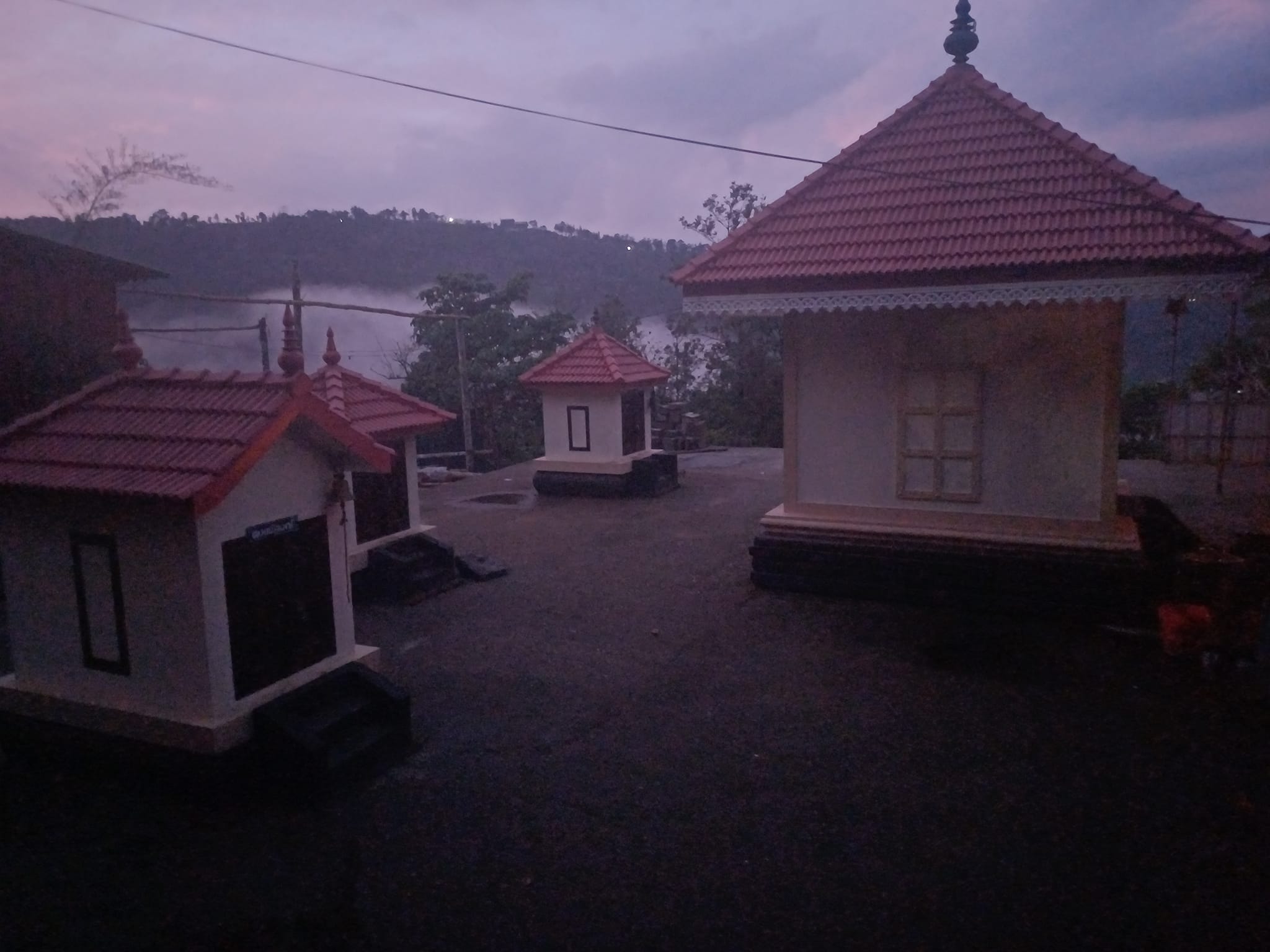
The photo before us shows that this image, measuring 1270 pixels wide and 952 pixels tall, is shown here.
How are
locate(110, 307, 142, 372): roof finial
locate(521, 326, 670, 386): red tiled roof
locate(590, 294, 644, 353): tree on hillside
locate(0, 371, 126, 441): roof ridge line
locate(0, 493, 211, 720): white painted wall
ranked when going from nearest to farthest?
locate(0, 493, 211, 720): white painted wall → locate(0, 371, 126, 441): roof ridge line → locate(110, 307, 142, 372): roof finial → locate(521, 326, 670, 386): red tiled roof → locate(590, 294, 644, 353): tree on hillside

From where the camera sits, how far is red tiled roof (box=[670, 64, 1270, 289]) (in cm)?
803

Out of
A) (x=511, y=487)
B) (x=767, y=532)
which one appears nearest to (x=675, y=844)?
(x=767, y=532)

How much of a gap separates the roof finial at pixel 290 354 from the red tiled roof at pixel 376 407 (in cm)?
306

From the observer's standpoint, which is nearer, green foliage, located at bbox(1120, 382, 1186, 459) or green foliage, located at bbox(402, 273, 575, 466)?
green foliage, located at bbox(1120, 382, 1186, 459)

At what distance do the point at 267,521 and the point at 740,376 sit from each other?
23.3 metres

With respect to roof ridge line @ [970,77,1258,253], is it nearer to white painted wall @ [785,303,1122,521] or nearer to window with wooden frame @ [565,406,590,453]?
white painted wall @ [785,303,1122,521]

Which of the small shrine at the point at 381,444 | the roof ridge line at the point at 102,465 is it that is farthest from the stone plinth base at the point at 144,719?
the small shrine at the point at 381,444

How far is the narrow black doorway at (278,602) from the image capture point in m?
5.42

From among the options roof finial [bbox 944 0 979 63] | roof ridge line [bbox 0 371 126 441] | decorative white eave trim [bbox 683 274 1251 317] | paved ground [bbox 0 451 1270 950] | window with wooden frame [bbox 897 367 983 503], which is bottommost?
paved ground [bbox 0 451 1270 950]

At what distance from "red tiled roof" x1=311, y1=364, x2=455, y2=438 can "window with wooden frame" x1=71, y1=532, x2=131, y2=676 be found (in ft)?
11.5

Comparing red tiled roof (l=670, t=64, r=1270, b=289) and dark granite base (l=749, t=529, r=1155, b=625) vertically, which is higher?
red tiled roof (l=670, t=64, r=1270, b=289)

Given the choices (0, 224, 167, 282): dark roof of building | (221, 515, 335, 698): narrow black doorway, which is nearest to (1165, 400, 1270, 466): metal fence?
(221, 515, 335, 698): narrow black doorway

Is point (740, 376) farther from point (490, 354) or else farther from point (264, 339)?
point (264, 339)

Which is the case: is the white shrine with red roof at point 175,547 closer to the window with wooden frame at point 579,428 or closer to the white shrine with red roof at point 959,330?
the white shrine with red roof at point 959,330
